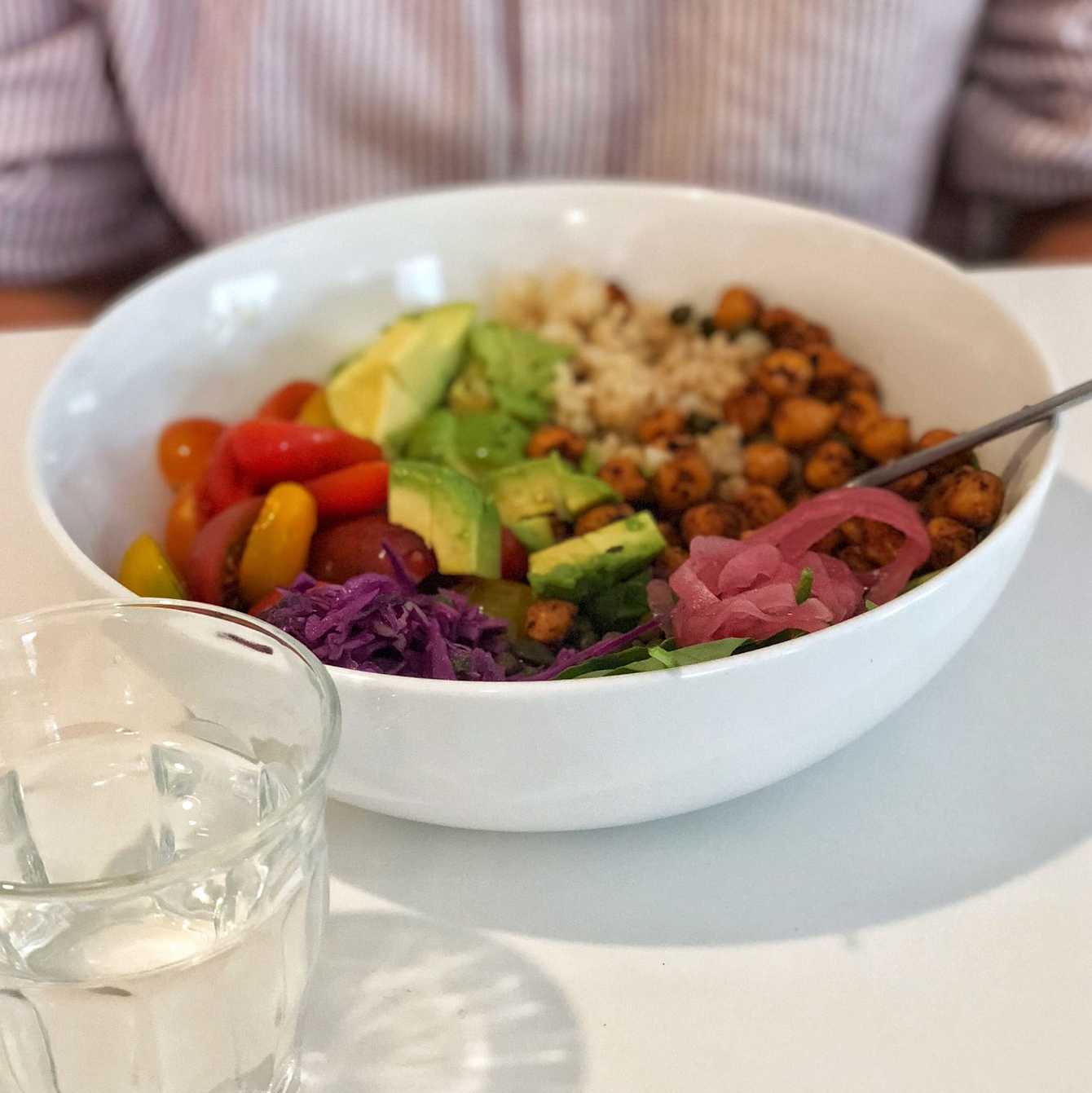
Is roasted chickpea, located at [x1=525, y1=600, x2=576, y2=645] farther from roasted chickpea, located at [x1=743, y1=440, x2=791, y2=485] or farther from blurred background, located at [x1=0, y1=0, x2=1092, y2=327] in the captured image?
blurred background, located at [x1=0, y1=0, x2=1092, y2=327]

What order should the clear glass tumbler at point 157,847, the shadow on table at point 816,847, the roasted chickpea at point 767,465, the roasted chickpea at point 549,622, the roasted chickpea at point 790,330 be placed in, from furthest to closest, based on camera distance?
the roasted chickpea at point 790,330, the roasted chickpea at point 767,465, the roasted chickpea at point 549,622, the shadow on table at point 816,847, the clear glass tumbler at point 157,847

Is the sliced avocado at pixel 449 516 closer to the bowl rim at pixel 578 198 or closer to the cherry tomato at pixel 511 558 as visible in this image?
the cherry tomato at pixel 511 558

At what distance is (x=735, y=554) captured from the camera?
74 centimetres

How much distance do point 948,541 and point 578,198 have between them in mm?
560

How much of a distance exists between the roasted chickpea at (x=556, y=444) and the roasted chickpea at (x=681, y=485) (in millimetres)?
81

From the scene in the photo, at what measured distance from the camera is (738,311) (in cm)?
111

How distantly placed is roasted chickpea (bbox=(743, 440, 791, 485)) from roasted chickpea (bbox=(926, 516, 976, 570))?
7.4 inches

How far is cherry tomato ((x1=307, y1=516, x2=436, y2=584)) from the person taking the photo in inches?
32.3

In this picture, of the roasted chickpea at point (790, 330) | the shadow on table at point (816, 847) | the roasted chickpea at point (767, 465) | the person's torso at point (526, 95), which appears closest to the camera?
the shadow on table at point (816, 847)

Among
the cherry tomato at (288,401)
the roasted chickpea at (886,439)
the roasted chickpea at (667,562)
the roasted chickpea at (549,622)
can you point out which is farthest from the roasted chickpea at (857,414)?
the cherry tomato at (288,401)

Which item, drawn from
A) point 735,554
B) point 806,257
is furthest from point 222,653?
point 806,257

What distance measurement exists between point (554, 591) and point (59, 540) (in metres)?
0.30

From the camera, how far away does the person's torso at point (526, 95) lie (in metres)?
1.33

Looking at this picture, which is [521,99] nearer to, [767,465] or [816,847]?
[767,465]
